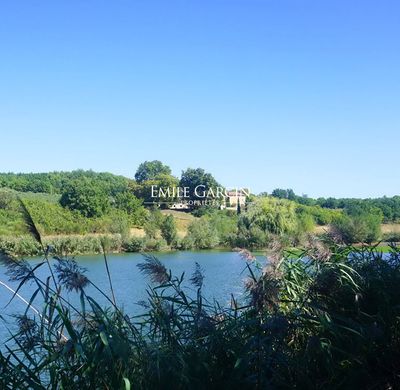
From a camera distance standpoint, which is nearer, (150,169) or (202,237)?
(202,237)

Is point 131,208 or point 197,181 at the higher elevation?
point 197,181

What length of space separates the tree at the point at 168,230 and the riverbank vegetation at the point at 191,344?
30.8m

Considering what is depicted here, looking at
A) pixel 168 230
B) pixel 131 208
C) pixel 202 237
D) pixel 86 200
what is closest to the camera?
pixel 168 230

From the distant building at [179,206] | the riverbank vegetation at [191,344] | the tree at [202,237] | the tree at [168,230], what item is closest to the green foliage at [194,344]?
the riverbank vegetation at [191,344]

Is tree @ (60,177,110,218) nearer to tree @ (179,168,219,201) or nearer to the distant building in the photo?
the distant building

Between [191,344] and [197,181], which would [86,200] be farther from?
[191,344]

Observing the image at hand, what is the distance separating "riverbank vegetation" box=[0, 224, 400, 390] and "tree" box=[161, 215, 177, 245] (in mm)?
30758

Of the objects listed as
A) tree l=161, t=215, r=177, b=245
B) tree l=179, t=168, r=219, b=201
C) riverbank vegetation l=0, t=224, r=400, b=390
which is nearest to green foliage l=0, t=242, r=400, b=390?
riverbank vegetation l=0, t=224, r=400, b=390

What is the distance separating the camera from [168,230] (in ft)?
114

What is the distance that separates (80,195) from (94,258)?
14.4 meters

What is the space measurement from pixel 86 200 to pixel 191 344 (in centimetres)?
3711

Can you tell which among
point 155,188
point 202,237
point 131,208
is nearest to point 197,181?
point 155,188

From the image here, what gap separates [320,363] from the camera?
320 centimetres

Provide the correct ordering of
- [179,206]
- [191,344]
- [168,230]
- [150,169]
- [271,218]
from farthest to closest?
[150,169] → [179,206] → [168,230] → [271,218] → [191,344]
